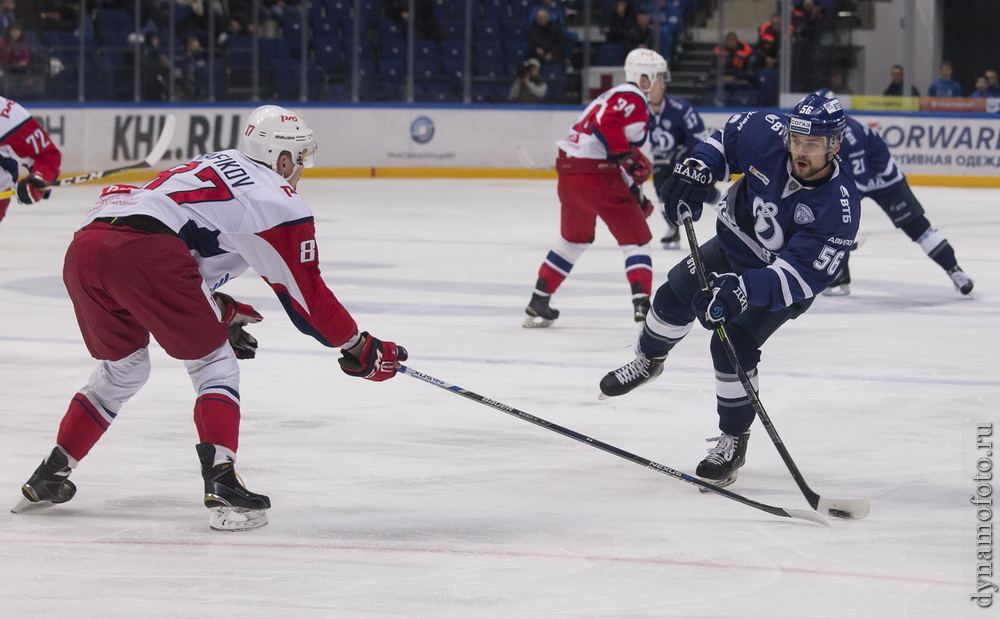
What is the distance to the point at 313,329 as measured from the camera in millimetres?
3148

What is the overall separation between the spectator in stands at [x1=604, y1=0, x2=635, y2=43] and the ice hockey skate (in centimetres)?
881

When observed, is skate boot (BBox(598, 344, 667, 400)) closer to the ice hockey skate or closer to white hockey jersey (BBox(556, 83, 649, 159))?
the ice hockey skate

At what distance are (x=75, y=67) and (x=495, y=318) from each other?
781 cm

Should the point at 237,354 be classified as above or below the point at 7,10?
below

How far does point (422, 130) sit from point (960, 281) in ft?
25.4

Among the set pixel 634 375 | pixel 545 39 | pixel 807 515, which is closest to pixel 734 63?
pixel 545 39

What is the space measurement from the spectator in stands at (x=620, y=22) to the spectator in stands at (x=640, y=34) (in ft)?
0.16

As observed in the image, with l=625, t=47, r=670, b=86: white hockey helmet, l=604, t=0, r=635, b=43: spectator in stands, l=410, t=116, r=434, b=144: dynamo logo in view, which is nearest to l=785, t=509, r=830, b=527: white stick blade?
l=625, t=47, r=670, b=86: white hockey helmet

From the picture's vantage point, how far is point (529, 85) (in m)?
14.1

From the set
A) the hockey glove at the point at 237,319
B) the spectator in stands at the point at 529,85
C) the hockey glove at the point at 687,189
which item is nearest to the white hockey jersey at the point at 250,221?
the hockey glove at the point at 237,319

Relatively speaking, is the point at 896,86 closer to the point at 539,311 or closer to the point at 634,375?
the point at 539,311

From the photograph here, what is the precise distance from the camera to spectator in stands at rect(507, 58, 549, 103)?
14023 millimetres

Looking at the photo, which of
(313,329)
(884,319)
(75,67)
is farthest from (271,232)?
(75,67)

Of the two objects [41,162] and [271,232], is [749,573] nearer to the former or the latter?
[271,232]
